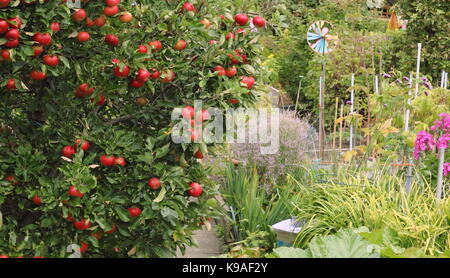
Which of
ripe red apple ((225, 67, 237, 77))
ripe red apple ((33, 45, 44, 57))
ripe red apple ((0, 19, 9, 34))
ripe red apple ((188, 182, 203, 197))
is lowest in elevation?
ripe red apple ((188, 182, 203, 197))

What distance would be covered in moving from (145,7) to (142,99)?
395mm

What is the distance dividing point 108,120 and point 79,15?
0.57 metres

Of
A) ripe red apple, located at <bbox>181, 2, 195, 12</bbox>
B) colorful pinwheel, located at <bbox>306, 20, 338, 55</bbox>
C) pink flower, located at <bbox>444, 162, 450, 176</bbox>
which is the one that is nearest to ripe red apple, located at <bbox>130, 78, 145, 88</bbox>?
ripe red apple, located at <bbox>181, 2, 195, 12</bbox>

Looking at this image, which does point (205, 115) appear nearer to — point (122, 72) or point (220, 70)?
point (220, 70)

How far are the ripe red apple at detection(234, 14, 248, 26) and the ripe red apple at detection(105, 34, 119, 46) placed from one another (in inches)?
19.6

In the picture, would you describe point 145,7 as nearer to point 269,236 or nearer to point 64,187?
point 64,187

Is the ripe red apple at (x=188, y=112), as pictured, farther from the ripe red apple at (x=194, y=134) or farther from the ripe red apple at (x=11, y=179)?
the ripe red apple at (x=11, y=179)

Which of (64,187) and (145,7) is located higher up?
(145,7)

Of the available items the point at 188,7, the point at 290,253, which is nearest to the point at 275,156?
the point at 290,253

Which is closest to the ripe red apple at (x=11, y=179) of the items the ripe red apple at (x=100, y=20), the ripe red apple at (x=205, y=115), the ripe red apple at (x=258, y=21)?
the ripe red apple at (x=100, y=20)

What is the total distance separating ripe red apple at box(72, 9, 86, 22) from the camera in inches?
80.9

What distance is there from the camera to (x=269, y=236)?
11.2 ft

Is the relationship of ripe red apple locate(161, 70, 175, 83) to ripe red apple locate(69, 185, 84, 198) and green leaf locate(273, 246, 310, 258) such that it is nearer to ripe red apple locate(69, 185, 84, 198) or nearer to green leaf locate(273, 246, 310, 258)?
ripe red apple locate(69, 185, 84, 198)
